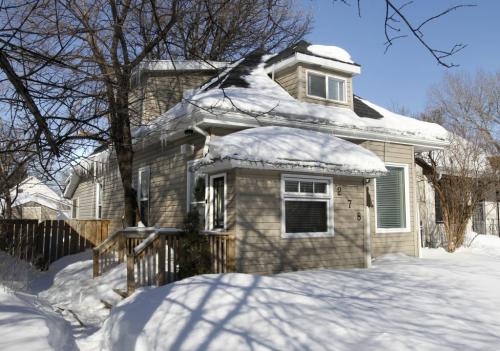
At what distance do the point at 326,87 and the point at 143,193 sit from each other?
5.98m

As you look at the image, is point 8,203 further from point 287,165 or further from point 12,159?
point 287,165

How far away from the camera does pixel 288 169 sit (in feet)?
29.4

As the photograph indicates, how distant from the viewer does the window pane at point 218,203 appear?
9.45 metres

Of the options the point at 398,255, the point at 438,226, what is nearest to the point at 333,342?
the point at 398,255

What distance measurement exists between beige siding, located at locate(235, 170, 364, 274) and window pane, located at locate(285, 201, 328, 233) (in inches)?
8.8

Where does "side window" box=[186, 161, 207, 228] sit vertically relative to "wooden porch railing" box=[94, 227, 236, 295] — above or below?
above

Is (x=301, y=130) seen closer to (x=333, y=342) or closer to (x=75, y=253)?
(x=333, y=342)

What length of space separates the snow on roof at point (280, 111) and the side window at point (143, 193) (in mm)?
1477

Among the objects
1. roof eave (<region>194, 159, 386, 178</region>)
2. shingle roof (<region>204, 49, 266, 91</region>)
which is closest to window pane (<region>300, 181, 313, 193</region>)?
roof eave (<region>194, 159, 386, 178</region>)

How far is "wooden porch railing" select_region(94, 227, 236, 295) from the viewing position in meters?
7.74

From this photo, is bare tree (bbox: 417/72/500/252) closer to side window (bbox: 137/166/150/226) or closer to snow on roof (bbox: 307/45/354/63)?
snow on roof (bbox: 307/45/354/63)

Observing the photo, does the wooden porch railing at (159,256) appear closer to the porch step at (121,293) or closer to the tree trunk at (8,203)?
the porch step at (121,293)

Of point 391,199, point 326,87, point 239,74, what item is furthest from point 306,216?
point 239,74

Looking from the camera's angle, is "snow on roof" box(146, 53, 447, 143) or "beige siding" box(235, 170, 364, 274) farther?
"snow on roof" box(146, 53, 447, 143)
